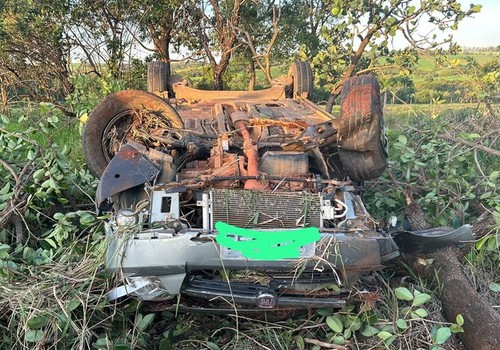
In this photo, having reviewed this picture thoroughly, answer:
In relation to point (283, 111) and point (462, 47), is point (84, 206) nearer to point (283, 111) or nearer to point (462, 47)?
point (283, 111)

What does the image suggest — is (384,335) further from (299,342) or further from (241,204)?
(241,204)

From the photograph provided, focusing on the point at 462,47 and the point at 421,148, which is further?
the point at 462,47

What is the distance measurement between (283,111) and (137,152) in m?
1.96

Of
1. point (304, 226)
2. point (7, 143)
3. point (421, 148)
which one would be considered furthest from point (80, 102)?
point (304, 226)

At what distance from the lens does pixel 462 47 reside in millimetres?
7621

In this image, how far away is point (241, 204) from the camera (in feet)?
9.59

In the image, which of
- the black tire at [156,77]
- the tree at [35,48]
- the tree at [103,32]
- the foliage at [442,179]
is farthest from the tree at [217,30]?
the foliage at [442,179]

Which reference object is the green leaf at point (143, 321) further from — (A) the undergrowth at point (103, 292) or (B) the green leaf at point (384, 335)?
(B) the green leaf at point (384, 335)

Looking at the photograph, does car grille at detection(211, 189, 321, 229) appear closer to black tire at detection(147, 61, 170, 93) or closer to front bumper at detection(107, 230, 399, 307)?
front bumper at detection(107, 230, 399, 307)

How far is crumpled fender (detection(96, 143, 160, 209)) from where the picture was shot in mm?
3051

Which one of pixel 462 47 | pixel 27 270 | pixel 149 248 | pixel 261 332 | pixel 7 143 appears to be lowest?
pixel 261 332

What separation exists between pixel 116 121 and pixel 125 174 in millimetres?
958

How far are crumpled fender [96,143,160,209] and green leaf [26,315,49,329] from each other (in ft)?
2.51

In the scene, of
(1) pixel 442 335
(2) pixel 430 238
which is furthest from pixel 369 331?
(2) pixel 430 238
